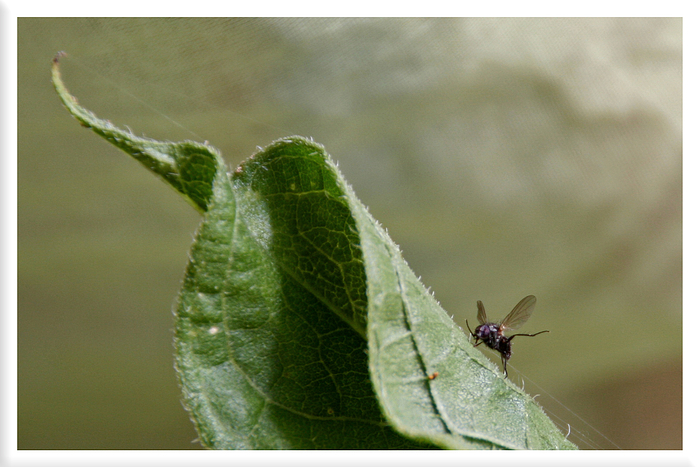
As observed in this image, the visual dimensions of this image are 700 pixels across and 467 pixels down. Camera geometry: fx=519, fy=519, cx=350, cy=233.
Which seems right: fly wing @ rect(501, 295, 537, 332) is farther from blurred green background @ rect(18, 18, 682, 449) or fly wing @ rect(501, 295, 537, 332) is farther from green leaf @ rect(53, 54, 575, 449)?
blurred green background @ rect(18, 18, 682, 449)

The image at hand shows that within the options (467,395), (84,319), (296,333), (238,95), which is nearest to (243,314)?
(296,333)

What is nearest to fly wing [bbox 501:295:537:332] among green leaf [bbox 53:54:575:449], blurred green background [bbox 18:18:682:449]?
green leaf [bbox 53:54:575:449]

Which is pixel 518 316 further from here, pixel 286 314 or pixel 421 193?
pixel 421 193

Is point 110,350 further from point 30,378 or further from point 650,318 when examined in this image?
point 650,318

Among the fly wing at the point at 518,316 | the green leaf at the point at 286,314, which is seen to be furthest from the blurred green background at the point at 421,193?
the green leaf at the point at 286,314

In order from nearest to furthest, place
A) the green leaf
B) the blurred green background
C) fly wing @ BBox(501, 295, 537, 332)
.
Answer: the green leaf → fly wing @ BBox(501, 295, 537, 332) → the blurred green background
